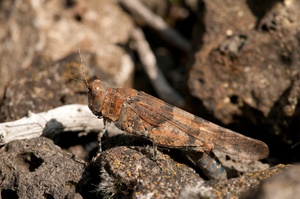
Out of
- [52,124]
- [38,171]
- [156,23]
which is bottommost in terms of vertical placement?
[38,171]

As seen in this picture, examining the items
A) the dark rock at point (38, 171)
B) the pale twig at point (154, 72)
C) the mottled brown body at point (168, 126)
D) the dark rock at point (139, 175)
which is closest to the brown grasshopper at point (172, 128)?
the mottled brown body at point (168, 126)

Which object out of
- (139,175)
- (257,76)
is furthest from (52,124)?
(257,76)

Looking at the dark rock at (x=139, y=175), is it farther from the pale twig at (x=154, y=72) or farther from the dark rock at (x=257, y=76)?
the pale twig at (x=154, y=72)

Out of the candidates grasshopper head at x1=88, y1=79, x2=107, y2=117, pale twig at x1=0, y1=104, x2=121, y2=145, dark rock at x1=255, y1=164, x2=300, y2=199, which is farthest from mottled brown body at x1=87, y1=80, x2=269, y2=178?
dark rock at x1=255, y1=164, x2=300, y2=199

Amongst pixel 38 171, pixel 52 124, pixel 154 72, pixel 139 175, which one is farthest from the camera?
pixel 154 72

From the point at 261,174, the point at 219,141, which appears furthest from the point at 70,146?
the point at 261,174

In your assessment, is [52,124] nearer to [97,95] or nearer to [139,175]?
[97,95]
